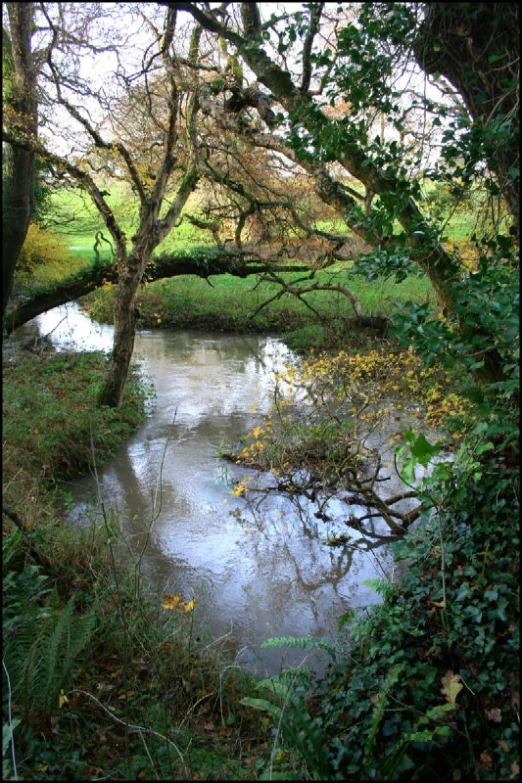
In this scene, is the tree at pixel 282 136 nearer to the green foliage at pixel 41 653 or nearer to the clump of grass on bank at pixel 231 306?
the green foliage at pixel 41 653

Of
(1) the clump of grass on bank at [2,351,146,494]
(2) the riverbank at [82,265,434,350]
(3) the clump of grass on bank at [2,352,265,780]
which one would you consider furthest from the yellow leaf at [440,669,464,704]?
(2) the riverbank at [82,265,434,350]

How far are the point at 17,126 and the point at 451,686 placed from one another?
859 centimetres

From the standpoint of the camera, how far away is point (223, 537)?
22.3ft

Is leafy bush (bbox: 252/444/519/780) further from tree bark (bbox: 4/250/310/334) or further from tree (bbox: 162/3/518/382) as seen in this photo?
tree bark (bbox: 4/250/310/334)

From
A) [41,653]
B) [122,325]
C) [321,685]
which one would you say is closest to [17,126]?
[122,325]

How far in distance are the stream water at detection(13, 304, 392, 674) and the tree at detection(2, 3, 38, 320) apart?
240cm

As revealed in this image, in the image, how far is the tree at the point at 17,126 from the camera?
7480 mm

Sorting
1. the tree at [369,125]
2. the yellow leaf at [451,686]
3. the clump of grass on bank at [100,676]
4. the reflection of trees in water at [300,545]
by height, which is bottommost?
the reflection of trees in water at [300,545]

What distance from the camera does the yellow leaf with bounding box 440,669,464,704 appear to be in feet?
9.08

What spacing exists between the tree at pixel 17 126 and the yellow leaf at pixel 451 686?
23.9 ft

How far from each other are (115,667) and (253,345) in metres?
12.2

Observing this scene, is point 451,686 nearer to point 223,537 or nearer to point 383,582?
point 383,582

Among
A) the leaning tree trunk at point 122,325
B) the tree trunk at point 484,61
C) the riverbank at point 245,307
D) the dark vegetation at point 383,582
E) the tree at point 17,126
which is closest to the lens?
the dark vegetation at point 383,582

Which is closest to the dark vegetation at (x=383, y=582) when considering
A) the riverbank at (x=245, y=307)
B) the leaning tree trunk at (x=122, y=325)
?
the leaning tree trunk at (x=122, y=325)
